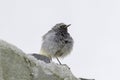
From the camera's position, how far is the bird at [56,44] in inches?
537

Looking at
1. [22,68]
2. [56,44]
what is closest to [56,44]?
[56,44]

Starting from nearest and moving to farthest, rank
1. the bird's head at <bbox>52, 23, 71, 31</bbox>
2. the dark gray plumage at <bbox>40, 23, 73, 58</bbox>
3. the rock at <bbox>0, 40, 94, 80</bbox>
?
the rock at <bbox>0, 40, 94, 80</bbox> → the dark gray plumage at <bbox>40, 23, 73, 58</bbox> → the bird's head at <bbox>52, 23, 71, 31</bbox>

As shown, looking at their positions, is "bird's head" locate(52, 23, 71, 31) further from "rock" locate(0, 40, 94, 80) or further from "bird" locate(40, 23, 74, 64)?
"rock" locate(0, 40, 94, 80)

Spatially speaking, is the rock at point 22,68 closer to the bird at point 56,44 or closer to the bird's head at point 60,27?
the bird at point 56,44

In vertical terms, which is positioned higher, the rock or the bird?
the bird

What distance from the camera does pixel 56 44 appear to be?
1375 centimetres

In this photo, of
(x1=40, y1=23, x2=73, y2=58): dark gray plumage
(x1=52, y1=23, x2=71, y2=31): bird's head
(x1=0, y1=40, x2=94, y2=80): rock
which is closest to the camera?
(x1=0, y1=40, x2=94, y2=80): rock

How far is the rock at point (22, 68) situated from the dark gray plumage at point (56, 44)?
3701 millimetres

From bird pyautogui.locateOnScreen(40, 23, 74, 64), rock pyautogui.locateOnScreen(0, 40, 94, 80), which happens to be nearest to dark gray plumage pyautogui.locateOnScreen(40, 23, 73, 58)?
bird pyautogui.locateOnScreen(40, 23, 74, 64)

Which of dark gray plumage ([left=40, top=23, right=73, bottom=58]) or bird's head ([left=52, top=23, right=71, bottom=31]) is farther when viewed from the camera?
bird's head ([left=52, top=23, right=71, bottom=31])

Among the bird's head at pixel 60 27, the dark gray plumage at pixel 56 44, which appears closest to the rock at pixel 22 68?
the dark gray plumage at pixel 56 44

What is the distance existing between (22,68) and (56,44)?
493 cm

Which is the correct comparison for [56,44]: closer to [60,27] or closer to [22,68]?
[60,27]

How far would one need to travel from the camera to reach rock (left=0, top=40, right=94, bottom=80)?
8562mm
